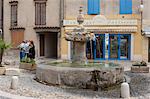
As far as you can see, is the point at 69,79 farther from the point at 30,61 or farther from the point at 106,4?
the point at 106,4

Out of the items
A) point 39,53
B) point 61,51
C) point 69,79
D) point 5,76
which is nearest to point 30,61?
point 5,76

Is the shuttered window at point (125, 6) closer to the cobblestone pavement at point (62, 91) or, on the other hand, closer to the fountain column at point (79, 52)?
the fountain column at point (79, 52)

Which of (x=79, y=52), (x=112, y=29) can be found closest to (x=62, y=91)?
(x=79, y=52)

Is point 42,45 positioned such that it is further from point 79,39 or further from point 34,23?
point 79,39

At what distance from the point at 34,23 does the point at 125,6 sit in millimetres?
7840

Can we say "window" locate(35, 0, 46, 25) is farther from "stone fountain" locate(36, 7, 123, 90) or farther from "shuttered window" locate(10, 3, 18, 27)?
"stone fountain" locate(36, 7, 123, 90)

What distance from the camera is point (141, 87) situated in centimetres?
1187

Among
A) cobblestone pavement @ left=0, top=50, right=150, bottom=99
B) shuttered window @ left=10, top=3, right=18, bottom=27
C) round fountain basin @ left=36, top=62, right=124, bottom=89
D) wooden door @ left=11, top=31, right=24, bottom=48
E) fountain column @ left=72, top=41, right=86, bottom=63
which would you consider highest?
shuttered window @ left=10, top=3, right=18, bottom=27

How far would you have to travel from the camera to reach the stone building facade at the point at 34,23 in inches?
1052

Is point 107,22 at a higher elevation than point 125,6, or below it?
below

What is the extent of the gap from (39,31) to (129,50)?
770 cm

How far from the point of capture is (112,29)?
985 inches

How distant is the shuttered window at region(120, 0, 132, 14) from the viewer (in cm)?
2514

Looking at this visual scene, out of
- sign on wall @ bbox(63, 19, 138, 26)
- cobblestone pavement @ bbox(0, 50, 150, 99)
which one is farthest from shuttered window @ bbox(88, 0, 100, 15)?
cobblestone pavement @ bbox(0, 50, 150, 99)
